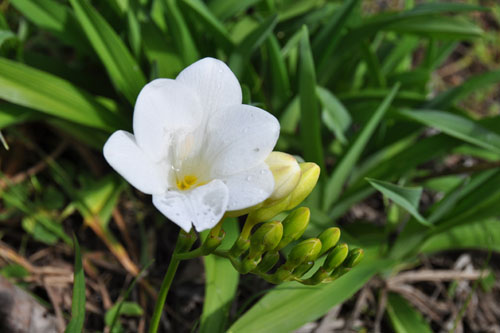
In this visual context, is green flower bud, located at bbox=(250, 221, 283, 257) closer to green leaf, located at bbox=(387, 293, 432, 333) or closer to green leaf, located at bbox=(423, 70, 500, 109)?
green leaf, located at bbox=(387, 293, 432, 333)

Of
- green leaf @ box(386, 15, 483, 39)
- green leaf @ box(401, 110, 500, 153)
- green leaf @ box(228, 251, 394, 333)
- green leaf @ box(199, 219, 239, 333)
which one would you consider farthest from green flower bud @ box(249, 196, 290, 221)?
green leaf @ box(386, 15, 483, 39)

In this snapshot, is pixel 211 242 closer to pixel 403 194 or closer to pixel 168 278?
pixel 168 278

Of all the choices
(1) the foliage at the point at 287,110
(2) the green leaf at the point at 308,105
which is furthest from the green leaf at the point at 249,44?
(2) the green leaf at the point at 308,105

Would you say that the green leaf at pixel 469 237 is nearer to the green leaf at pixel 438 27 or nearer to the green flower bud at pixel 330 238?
the green leaf at pixel 438 27

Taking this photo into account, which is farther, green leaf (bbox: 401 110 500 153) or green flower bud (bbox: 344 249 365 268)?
green leaf (bbox: 401 110 500 153)

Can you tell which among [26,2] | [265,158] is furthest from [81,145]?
[265,158]

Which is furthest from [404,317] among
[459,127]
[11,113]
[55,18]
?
[55,18]
